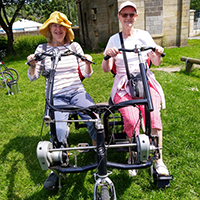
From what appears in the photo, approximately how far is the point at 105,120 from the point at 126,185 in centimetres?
96

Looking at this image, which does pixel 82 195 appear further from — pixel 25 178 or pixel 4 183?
pixel 4 183

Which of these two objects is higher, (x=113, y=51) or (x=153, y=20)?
(x=153, y=20)

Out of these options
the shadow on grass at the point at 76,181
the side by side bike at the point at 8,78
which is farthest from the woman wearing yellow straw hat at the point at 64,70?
the side by side bike at the point at 8,78

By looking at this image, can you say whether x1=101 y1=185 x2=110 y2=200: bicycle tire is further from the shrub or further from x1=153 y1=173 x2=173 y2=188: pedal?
the shrub

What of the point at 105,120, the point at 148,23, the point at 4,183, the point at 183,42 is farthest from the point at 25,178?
the point at 183,42

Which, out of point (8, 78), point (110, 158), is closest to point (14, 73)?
point (8, 78)

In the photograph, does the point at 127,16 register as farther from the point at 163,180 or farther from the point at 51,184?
the point at 51,184

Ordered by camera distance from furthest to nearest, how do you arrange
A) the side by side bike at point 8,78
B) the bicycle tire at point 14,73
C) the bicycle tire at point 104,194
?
the bicycle tire at point 14,73 → the side by side bike at point 8,78 → the bicycle tire at point 104,194

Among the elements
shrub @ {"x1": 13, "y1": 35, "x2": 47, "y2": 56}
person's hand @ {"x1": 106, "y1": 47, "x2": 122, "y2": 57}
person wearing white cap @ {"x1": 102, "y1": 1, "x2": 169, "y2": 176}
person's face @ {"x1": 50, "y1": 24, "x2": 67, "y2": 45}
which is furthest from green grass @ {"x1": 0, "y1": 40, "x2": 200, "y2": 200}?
shrub @ {"x1": 13, "y1": 35, "x2": 47, "y2": 56}

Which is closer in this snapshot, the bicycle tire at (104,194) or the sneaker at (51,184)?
the bicycle tire at (104,194)

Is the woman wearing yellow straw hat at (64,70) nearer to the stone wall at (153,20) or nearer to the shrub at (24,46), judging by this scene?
the stone wall at (153,20)

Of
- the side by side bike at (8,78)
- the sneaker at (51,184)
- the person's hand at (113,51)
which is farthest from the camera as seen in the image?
the side by side bike at (8,78)

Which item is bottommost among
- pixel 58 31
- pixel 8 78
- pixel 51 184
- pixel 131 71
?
pixel 51 184

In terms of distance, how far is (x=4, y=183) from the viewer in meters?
2.78
